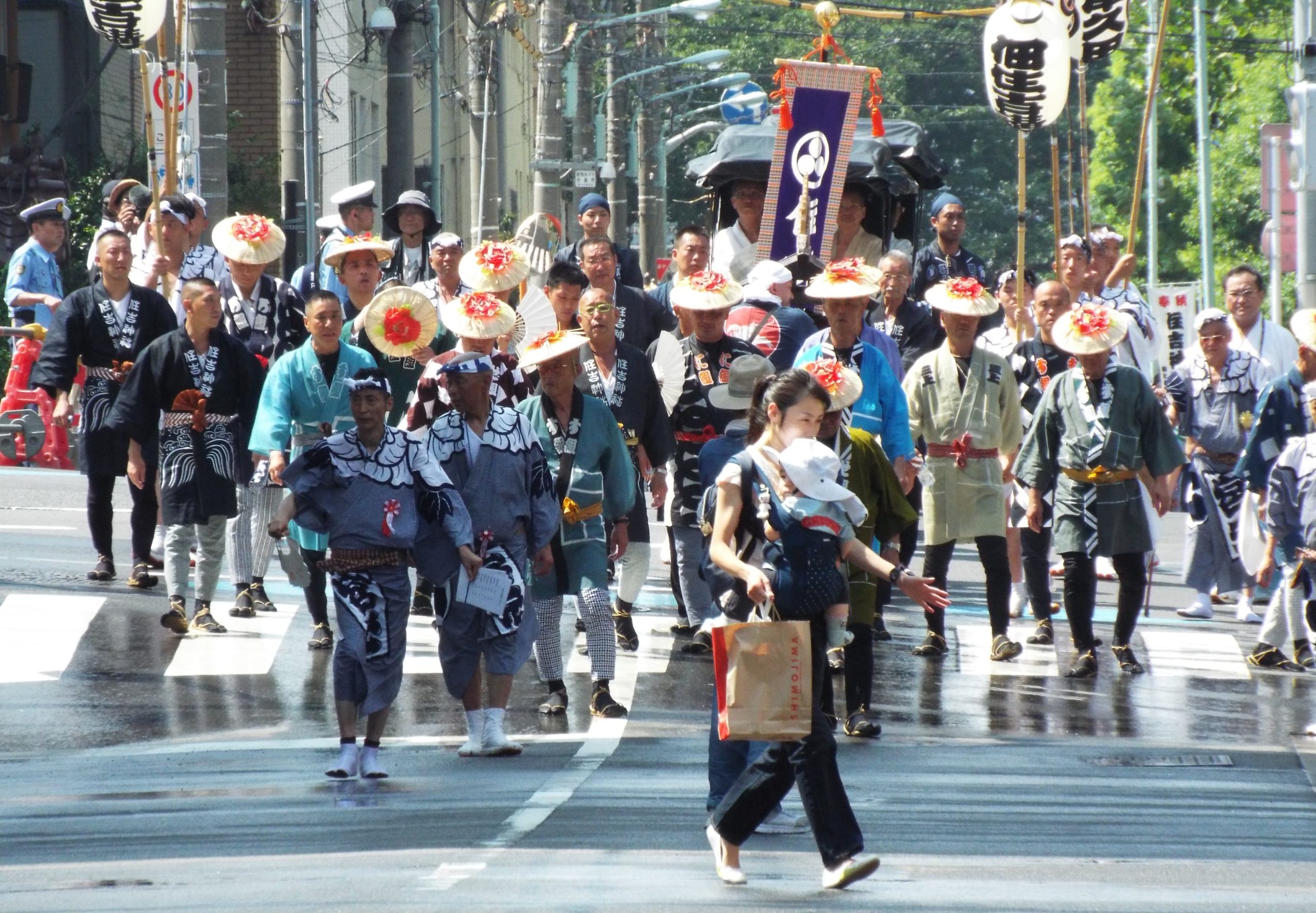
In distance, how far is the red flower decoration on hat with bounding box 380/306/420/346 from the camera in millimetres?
10695

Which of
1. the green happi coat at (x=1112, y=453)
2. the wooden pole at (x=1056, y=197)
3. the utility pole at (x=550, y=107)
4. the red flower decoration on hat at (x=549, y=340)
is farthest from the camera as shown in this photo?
the utility pole at (x=550, y=107)

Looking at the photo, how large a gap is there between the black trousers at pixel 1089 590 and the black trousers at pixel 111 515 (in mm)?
4947

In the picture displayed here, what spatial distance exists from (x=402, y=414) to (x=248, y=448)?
104cm

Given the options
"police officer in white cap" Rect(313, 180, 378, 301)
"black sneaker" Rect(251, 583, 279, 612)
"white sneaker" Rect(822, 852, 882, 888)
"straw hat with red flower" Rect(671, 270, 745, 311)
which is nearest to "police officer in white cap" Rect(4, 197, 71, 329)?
"police officer in white cap" Rect(313, 180, 378, 301)

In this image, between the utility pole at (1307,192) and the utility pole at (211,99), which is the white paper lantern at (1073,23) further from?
the utility pole at (211,99)

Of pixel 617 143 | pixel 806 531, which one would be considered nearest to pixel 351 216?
pixel 806 531

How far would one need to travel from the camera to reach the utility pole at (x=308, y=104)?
20.5 m

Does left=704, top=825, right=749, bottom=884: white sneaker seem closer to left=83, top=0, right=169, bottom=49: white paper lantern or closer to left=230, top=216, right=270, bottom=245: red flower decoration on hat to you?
left=230, top=216, right=270, bottom=245: red flower decoration on hat

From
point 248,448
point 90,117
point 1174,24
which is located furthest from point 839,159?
point 1174,24

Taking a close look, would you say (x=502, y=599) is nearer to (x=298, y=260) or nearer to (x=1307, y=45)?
(x=1307, y=45)

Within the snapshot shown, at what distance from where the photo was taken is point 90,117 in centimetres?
2578

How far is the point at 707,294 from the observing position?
10180 millimetres

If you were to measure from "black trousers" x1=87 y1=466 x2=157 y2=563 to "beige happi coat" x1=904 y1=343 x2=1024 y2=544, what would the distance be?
13.8ft

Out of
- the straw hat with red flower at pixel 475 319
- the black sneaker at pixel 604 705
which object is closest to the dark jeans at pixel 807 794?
the black sneaker at pixel 604 705
